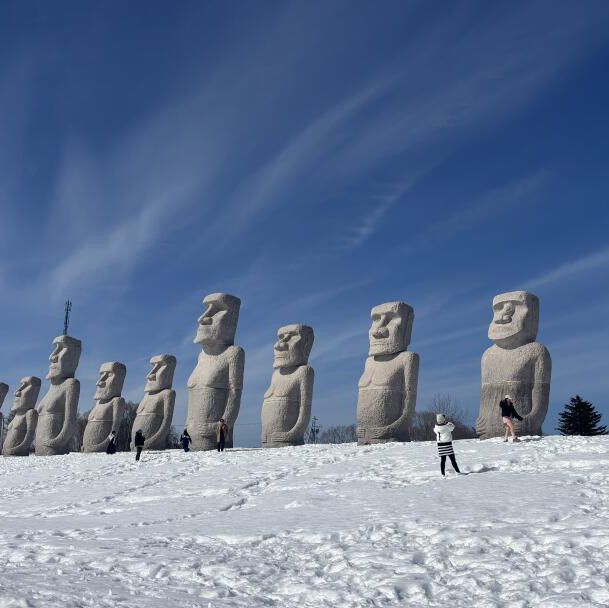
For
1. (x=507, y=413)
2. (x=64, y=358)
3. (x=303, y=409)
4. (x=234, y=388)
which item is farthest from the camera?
(x=64, y=358)

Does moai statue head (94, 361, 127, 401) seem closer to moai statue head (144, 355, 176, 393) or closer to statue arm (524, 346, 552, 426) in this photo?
moai statue head (144, 355, 176, 393)

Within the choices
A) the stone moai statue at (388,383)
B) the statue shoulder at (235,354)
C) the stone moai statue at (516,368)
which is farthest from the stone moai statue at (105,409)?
the stone moai statue at (516,368)

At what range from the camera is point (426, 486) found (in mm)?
9648

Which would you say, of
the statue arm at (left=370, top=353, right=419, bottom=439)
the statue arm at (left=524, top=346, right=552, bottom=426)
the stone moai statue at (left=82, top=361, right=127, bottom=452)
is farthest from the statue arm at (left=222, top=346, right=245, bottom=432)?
the statue arm at (left=524, top=346, right=552, bottom=426)

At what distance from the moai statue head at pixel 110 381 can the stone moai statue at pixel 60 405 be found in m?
0.92

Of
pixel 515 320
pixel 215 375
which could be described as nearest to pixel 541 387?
pixel 515 320

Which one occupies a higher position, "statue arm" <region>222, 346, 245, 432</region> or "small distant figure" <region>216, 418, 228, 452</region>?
"statue arm" <region>222, 346, 245, 432</region>

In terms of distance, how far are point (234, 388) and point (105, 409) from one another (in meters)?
6.70

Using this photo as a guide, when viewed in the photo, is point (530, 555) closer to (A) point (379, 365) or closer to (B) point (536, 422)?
(B) point (536, 422)

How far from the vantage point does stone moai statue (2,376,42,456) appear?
27.2 m

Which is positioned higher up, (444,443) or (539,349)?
(539,349)

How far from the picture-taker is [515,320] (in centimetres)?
1562

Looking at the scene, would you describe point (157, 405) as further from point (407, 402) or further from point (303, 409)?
point (407, 402)

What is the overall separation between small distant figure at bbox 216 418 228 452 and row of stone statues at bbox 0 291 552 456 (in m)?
0.29
